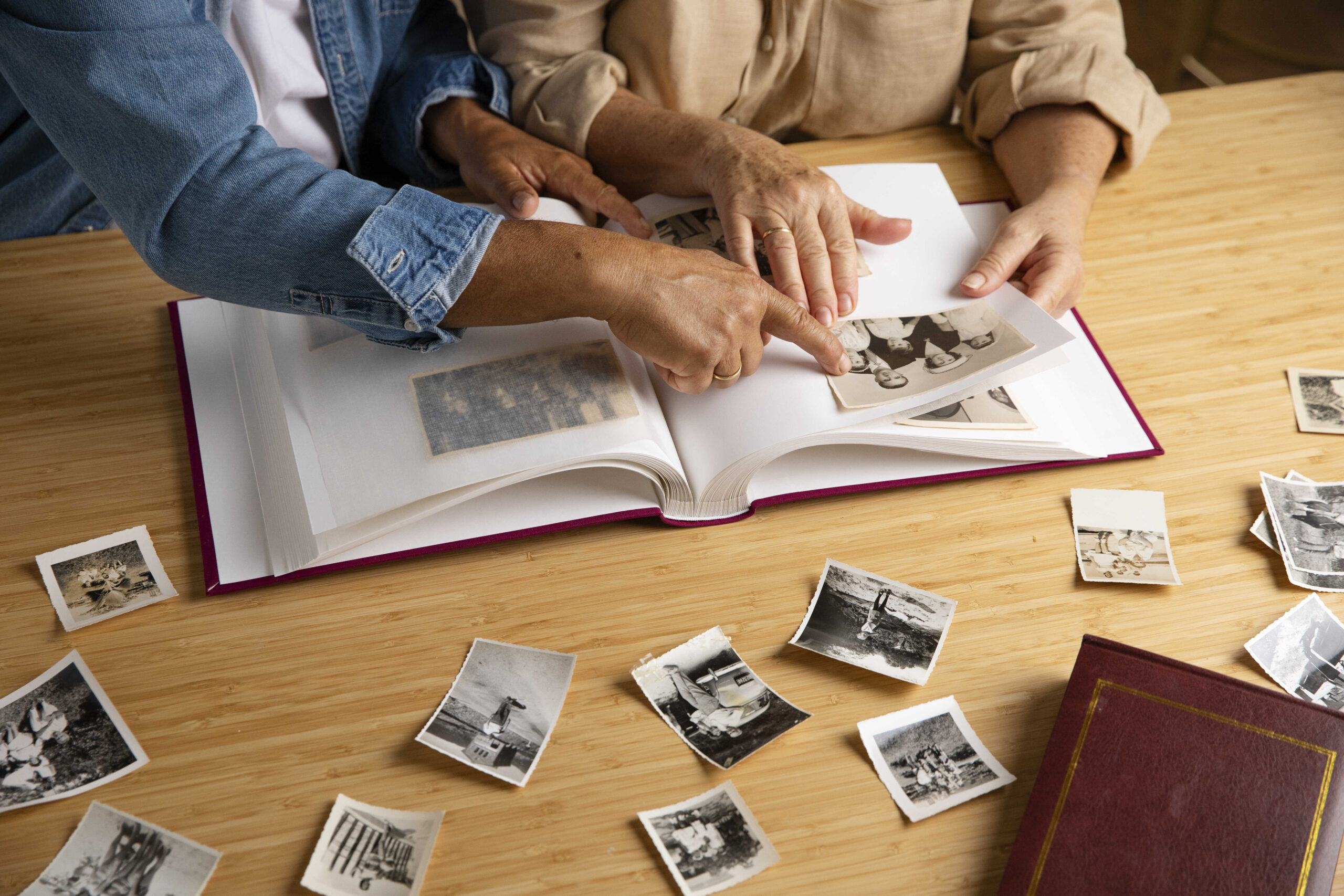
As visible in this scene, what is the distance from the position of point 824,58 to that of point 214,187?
30.8 inches

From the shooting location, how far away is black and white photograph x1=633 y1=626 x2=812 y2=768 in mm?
707

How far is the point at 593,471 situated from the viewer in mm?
876

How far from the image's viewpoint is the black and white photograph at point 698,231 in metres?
1.04

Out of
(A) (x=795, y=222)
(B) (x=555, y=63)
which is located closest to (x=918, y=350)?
(A) (x=795, y=222)

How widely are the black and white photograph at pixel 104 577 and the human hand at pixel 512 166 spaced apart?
51 centimetres

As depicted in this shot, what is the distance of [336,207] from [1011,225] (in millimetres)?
Answer: 688

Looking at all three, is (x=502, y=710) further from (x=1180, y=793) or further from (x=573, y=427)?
(x=1180, y=793)

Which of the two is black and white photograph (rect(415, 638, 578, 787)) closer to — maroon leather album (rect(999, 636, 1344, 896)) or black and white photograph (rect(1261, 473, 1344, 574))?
maroon leather album (rect(999, 636, 1344, 896))

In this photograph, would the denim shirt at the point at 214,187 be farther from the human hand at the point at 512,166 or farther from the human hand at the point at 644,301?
the human hand at the point at 512,166

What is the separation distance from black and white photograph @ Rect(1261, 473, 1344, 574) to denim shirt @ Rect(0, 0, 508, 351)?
737 mm

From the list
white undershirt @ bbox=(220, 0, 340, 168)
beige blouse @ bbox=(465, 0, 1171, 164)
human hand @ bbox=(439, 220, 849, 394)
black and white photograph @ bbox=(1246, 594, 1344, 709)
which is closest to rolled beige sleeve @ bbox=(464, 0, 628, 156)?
beige blouse @ bbox=(465, 0, 1171, 164)

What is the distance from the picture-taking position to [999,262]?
991 mm

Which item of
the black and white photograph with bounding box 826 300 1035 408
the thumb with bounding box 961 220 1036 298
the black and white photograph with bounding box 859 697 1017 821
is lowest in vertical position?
the black and white photograph with bounding box 859 697 1017 821

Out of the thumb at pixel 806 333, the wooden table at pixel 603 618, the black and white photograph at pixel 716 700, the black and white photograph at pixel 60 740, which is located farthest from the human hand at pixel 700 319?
the black and white photograph at pixel 60 740
